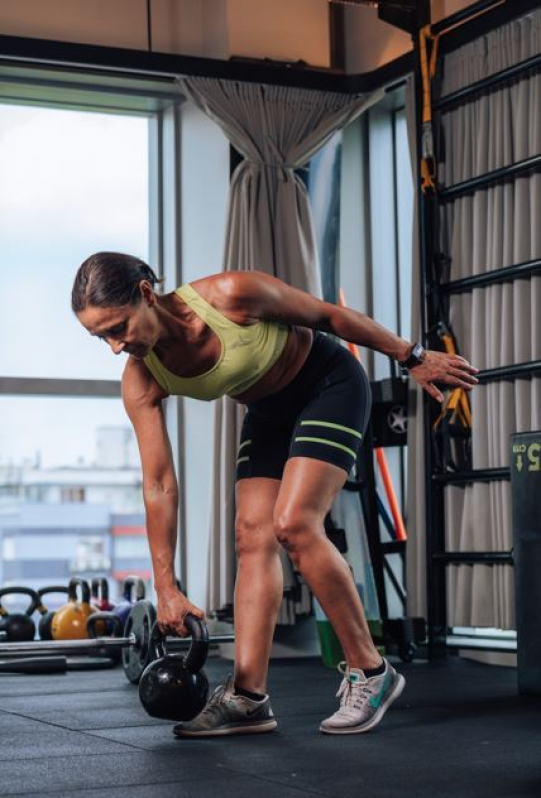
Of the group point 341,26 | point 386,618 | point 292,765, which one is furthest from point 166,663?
point 341,26

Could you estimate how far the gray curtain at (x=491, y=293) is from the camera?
14.2 ft

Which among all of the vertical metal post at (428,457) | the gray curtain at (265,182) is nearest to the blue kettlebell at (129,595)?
the gray curtain at (265,182)

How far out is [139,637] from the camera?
3691 mm

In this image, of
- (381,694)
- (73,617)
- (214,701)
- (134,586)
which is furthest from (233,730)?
(73,617)

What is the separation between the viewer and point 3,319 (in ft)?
17.2

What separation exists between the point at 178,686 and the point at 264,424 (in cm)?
63

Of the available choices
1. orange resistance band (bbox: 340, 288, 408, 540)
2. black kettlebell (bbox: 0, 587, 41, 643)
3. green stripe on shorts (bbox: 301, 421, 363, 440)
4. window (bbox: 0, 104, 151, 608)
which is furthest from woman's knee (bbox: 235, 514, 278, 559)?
window (bbox: 0, 104, 151, 608)

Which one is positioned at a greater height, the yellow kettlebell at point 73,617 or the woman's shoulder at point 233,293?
the woman's shoulder at point 233,293

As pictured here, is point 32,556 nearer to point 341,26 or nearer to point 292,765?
point 341,26

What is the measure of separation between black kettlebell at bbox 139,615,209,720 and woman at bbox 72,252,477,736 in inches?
2.1

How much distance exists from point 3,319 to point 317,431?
3.03 m

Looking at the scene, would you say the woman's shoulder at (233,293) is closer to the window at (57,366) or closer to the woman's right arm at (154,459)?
the woman's right arm at (154,459)

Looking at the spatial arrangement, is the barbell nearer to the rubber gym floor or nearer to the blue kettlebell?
the rubber gym floor

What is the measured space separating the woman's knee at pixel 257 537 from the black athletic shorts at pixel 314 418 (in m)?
0.11
